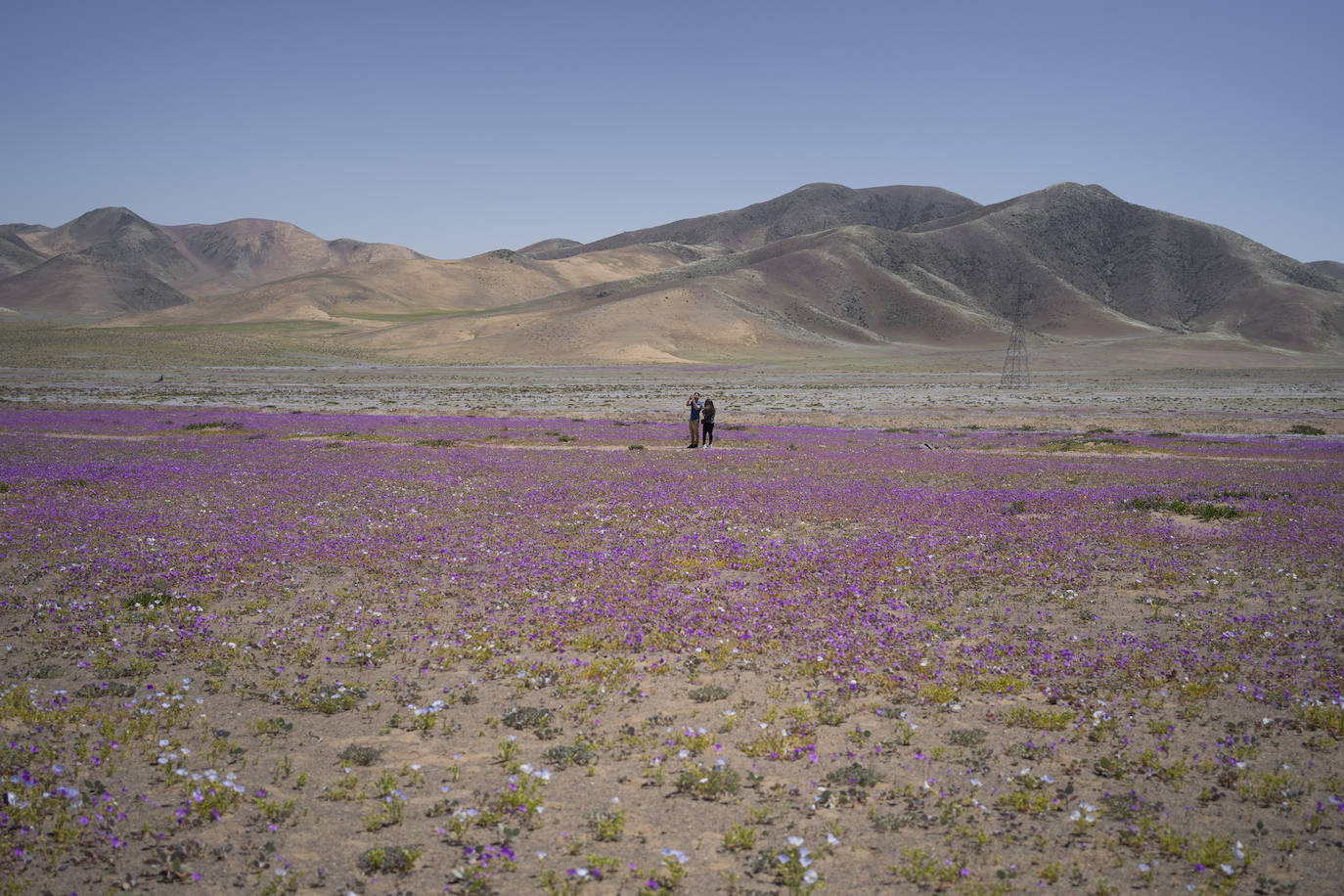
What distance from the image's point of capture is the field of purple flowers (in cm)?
611

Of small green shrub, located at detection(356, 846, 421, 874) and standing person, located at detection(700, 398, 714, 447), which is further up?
standing person, located at detection(700, 398, 714, 447)

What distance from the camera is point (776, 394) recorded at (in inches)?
2901

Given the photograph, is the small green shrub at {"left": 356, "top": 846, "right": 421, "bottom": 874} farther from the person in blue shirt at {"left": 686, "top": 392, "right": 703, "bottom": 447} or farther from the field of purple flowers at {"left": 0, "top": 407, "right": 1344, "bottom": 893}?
the person in blue shirt at {"left": 686, "top": 392, "right": 703, "bottom": 447}

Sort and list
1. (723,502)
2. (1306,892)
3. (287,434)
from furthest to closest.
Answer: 1. (287,434)
2. (723,502)
3. (1306,892)

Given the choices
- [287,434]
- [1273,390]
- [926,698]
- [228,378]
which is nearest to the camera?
[926,698]

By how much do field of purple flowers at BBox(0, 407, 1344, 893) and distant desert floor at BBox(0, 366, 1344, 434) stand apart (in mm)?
32188

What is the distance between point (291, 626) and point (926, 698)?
350 inches

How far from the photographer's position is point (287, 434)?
37.0 m

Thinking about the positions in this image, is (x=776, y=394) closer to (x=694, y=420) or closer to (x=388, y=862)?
(x=694, y=420)

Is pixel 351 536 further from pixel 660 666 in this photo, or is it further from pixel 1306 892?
pixel 1306 892

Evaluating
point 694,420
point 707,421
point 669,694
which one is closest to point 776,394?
point 694,420

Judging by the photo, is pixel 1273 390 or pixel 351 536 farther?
pixel 1273 390

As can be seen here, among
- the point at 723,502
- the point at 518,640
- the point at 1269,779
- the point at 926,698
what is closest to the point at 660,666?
the point at 518,640

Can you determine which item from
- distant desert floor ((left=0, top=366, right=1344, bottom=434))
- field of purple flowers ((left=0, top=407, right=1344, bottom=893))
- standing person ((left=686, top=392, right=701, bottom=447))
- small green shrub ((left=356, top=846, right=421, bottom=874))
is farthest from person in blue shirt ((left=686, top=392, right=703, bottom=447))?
small green shrub ((left=356, top=846, right=421, bottom=874))
